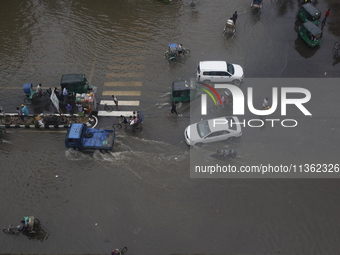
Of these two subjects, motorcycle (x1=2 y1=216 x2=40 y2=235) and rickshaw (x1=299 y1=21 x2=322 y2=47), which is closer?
motorcycle (x1=2 y1=216 x2=40 y2=235)

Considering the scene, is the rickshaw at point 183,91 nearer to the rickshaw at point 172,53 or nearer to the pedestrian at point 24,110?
the rickshaw at point 172,53

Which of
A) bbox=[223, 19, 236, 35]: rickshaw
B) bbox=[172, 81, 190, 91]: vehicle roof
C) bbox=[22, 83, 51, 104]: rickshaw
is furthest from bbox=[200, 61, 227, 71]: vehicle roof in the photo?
bbox=[22, 83, 51, 104]: rickshaw

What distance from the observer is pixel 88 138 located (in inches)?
840

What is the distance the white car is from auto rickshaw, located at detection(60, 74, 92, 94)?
8.64m

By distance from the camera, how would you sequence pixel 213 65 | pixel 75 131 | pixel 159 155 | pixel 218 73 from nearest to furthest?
pixel 75 131
pixel 159 155
pixel 218 73
pixel 213 65

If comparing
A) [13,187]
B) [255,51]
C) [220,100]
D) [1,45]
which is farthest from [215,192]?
[1,45]

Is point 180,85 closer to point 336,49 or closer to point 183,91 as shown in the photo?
point 183,91

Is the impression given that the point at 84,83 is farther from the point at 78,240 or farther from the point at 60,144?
the point at 78,240

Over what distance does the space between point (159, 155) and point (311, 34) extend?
17347 millimetres

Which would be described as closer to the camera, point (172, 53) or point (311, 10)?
point (172, 53)

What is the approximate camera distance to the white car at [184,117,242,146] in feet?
69.4

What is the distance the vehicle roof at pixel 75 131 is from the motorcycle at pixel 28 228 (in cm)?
543

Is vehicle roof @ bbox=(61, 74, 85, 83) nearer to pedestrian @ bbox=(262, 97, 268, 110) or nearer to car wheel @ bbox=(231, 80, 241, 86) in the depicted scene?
car wheel @ bbox=(231, 80, 241, 86)

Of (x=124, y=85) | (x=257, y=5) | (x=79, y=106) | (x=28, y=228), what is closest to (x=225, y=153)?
(x=124, y=85)
